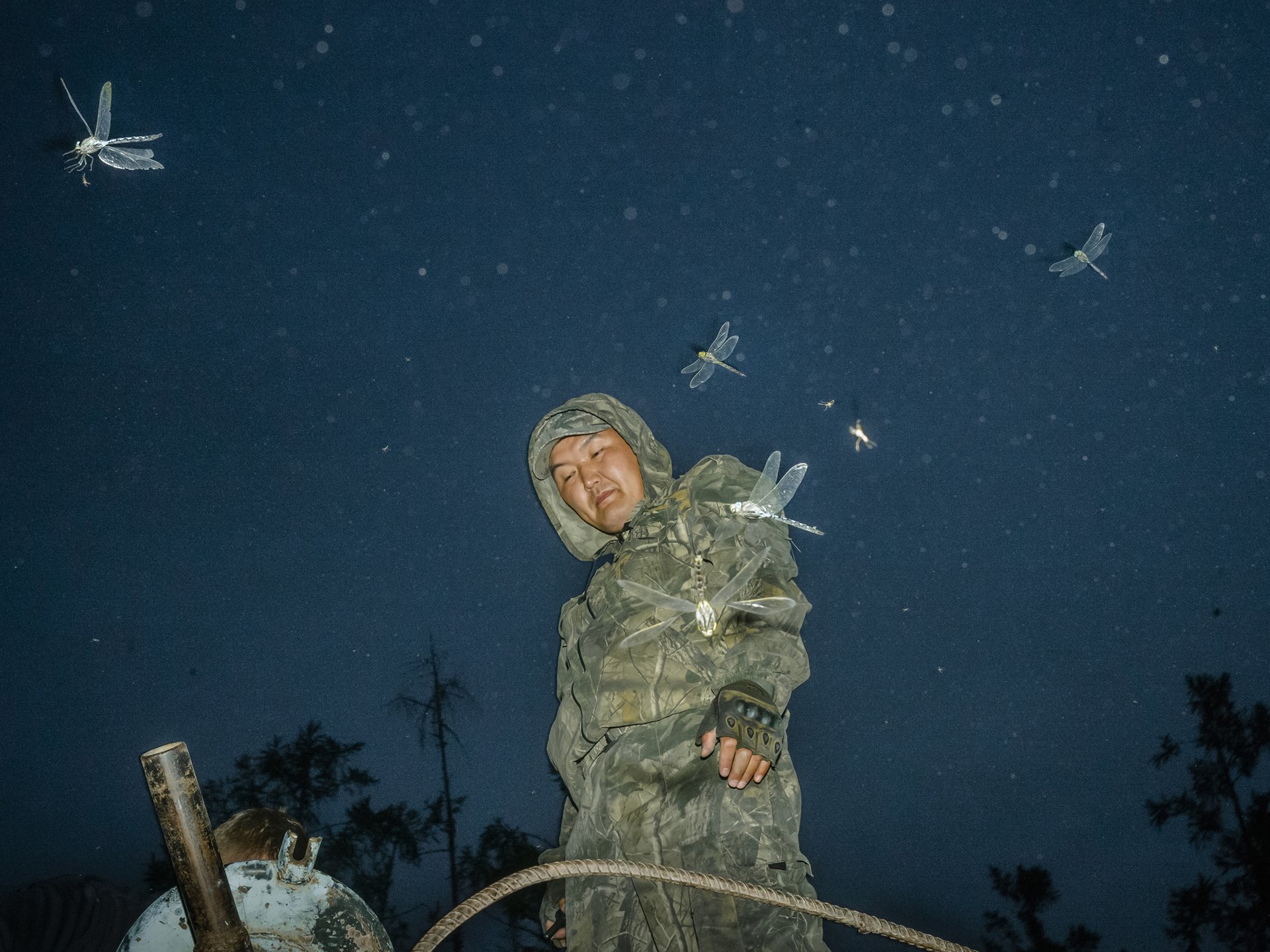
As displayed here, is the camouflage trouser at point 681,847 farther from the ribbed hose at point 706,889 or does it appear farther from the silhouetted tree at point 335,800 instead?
the silhouetted tree at point 335,800

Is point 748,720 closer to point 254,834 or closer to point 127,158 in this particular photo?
point 254,834

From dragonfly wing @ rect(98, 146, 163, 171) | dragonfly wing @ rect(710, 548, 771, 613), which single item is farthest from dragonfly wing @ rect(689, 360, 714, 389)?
dragonfly wing @ rect(98, 146, 163, 171)

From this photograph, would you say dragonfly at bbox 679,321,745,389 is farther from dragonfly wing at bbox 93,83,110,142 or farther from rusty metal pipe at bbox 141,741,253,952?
dragonfly wing at bbox 93,83,110,142

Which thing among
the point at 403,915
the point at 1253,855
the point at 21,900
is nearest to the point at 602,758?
the point at 403,915

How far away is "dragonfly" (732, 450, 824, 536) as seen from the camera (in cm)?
280

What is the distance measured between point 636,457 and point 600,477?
0.21m

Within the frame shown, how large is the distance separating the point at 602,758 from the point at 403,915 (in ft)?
5.72

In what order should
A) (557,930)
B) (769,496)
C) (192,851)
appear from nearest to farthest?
(192,851), (769,496), (557,930)

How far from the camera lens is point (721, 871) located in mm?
2379

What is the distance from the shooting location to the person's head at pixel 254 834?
255 cm

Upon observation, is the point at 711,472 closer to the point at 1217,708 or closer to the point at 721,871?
the point at 721,871

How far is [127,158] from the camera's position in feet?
10.6

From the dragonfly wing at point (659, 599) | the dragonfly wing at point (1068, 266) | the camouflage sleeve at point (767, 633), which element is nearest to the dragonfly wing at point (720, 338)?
the camouflage sleeve at point (767, 633)

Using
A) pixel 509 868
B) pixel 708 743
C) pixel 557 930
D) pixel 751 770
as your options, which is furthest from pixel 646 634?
pixel 509 868
